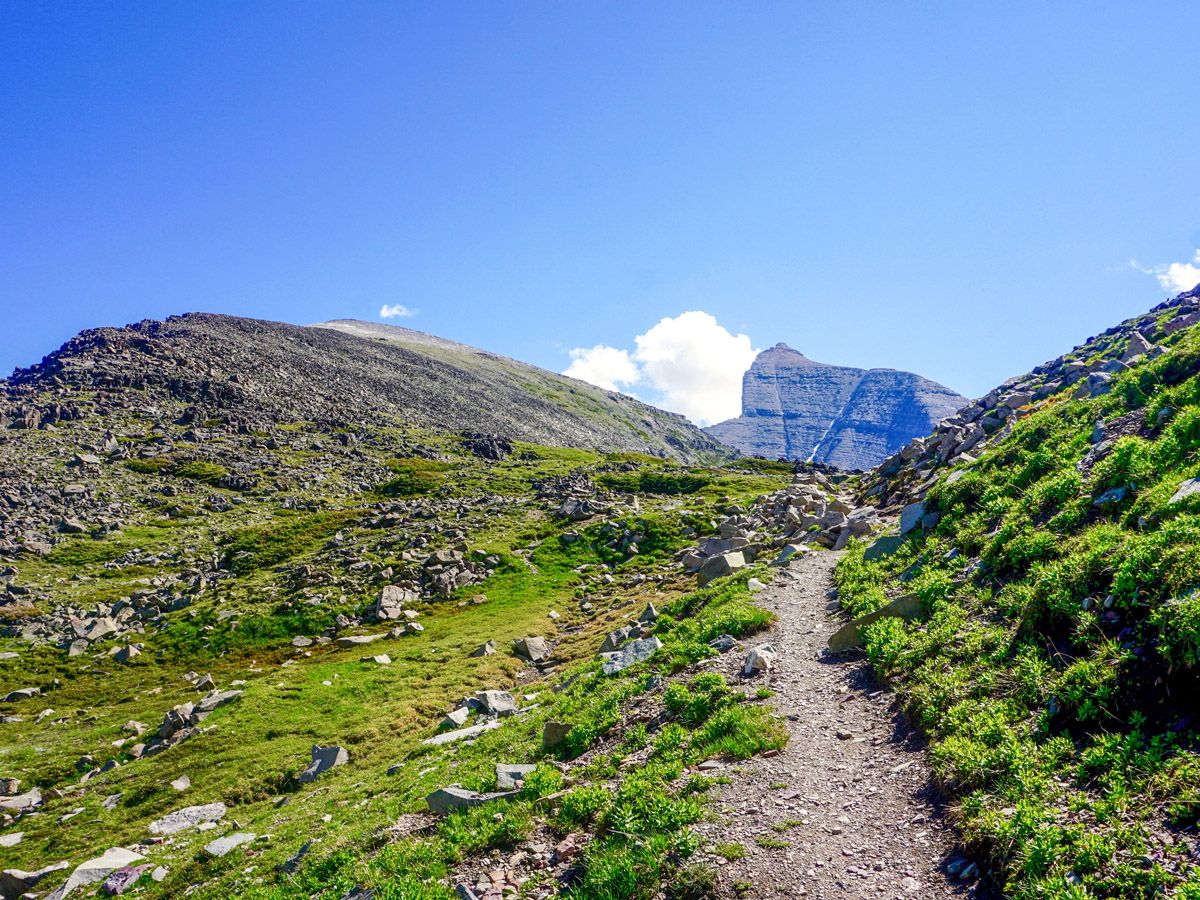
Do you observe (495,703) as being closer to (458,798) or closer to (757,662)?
(458,798)

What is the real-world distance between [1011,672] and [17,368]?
655ft

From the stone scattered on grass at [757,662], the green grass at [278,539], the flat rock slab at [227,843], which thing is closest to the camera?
the stone scattered on grass at [757,662]

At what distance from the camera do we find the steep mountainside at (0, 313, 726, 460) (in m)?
118

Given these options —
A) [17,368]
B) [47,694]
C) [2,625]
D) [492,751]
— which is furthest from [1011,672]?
[17,368]

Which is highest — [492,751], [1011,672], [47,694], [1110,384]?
[1110,384]

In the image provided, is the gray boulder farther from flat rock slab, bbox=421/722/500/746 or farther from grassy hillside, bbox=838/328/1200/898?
flat rock slab, bbox=421/722/500/746

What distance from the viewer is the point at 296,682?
3409 cm

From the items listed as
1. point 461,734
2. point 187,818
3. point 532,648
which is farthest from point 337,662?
point 461,734

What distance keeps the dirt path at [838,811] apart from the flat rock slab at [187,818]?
72.3 ft

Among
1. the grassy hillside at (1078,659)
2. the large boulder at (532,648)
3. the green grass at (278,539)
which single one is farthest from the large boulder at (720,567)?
the green grass at (278,539)

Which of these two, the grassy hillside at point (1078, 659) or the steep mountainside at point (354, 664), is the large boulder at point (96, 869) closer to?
the steep mountainside at point (354, 664)

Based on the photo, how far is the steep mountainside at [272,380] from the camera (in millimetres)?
117625

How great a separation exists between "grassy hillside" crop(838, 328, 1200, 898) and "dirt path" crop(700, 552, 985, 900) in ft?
2.12

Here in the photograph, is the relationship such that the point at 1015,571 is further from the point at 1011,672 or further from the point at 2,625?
the point at 2,625
